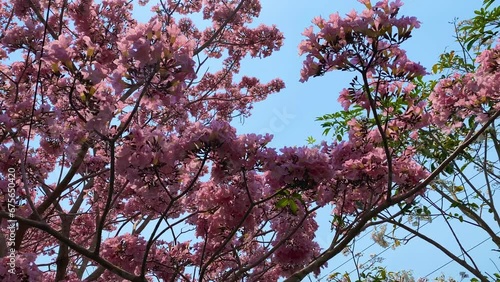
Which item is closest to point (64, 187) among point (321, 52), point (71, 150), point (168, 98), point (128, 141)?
point (71, 150)

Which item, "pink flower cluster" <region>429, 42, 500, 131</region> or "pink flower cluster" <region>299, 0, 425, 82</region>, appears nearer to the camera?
"pink flower cluster" <region>299, 0, 425, 82</region>

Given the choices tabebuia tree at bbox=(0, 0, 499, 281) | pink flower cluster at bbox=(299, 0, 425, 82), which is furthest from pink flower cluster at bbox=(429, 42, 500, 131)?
pink flower cluster at bbox=(299, 0, 425, 82)

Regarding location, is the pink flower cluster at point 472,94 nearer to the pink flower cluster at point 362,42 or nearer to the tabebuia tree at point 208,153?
the tabebuia tree at point 208,153

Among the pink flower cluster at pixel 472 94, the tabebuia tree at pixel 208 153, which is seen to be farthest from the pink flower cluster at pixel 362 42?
the pink flower cluster at pixel 472 94

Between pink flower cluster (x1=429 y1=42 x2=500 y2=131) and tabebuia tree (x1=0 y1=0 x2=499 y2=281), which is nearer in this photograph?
tabebuia tree (x1=0 y1=0 x2=499 y2=281)

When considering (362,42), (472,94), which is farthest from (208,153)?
(472,94)

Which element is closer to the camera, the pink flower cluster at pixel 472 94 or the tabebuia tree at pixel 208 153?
the tabebuia tree at pixel 208 153

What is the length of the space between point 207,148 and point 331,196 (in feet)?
3.56

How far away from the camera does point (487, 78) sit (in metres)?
3.57

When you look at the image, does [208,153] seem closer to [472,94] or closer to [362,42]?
[362,42]

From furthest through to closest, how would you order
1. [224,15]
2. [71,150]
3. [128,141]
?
1. [224,15]
2. [71,150]
3. [128,141]

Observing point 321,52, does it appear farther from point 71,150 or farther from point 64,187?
point 64,187

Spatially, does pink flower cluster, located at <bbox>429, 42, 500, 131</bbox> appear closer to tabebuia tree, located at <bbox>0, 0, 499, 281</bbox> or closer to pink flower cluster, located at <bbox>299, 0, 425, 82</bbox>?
tabebuia tree, located at <bbox>0, 0, 499, 281</bbox>

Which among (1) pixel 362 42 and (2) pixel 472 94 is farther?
(2) pixel 472 94
